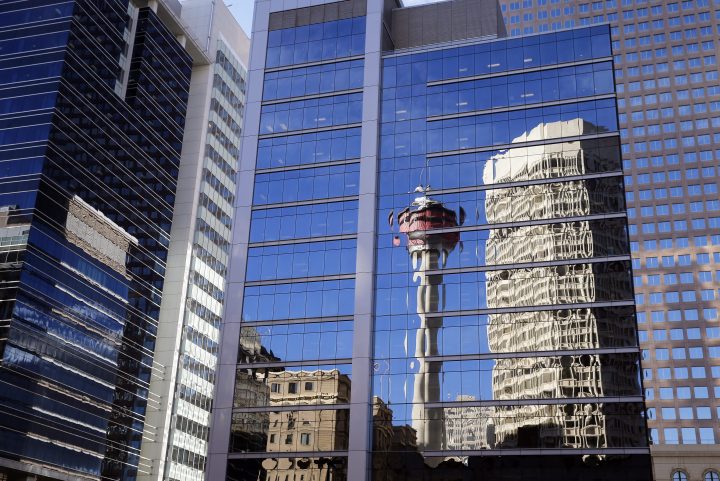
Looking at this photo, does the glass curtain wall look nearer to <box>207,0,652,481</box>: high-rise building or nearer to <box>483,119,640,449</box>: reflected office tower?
<box>207,0,652,481</box>: high-rise building

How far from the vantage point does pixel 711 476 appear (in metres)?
133

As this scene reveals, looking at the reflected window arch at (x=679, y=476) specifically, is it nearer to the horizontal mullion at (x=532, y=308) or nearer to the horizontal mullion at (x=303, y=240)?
the horizontal mullion at (x=532, y=308)

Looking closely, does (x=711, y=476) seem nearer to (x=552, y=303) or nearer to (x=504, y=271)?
(x=552, y=303)

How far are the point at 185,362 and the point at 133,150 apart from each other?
3628 centimetres

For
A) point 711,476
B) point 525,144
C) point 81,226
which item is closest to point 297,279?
point 525,144

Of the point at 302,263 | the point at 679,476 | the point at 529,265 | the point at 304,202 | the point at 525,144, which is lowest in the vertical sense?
the point at 679,476

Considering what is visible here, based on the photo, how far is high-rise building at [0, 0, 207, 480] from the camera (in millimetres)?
110375

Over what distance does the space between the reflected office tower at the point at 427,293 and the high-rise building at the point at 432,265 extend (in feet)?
0.52

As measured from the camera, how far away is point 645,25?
553ft

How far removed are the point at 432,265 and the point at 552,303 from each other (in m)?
11.8

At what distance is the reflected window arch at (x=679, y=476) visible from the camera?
440 ft

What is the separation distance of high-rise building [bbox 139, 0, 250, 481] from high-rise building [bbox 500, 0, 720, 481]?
219ft

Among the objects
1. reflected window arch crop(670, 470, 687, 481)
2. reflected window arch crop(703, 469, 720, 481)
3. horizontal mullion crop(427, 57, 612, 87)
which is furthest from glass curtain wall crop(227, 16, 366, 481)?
reflected window arch crop(703, 469, 720, 481)

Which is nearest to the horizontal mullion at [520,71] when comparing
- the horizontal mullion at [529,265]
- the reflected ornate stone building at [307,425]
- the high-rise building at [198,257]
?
the horizontal mullion at [529,265]
